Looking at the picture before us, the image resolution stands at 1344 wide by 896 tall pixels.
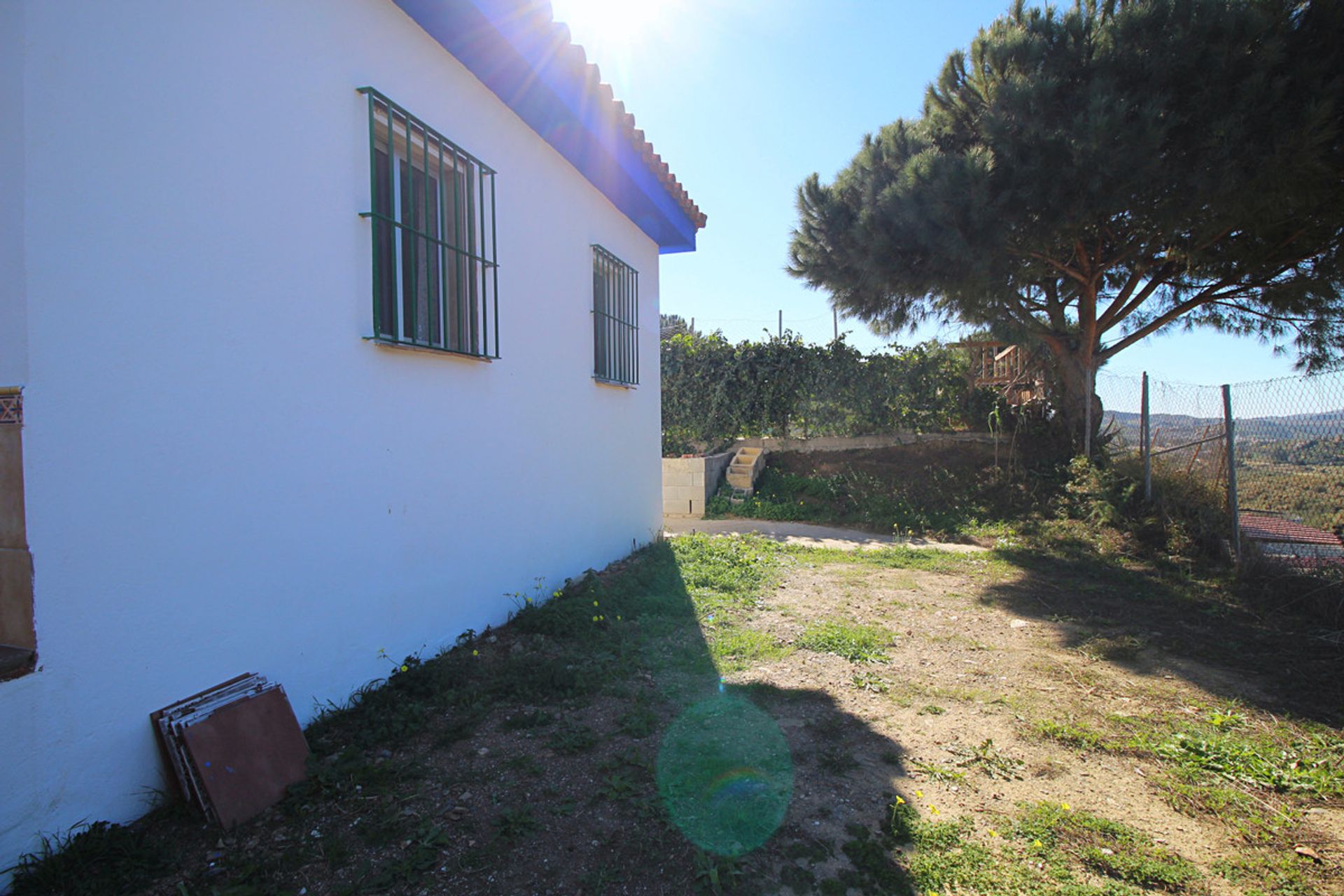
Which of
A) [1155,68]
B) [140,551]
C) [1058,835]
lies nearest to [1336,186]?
[1155,68]

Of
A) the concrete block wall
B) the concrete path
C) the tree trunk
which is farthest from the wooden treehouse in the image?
the concrete block wall

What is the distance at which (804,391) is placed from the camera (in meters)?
11.9

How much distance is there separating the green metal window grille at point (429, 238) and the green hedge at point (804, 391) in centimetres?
830

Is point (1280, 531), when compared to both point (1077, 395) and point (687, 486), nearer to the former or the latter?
point (1077, 395)

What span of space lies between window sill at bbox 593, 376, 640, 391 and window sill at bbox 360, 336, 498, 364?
186cm

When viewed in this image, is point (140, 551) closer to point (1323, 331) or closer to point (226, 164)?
point (226, 164)

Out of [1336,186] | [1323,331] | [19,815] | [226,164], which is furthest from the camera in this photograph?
[1323,331]

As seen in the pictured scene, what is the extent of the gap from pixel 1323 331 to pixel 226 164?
11.4 meters

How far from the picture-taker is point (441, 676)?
3301 mm

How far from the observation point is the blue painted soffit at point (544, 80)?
12.0ft

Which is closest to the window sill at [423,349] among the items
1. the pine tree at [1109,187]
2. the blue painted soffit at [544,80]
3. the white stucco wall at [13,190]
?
the white stucco wall at [13,190]

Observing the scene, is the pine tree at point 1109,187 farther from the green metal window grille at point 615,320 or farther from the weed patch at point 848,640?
the weed patch at point 848,640

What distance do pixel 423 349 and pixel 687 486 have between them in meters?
7.23

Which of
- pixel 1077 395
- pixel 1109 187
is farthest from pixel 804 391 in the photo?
pixel 1109 187
